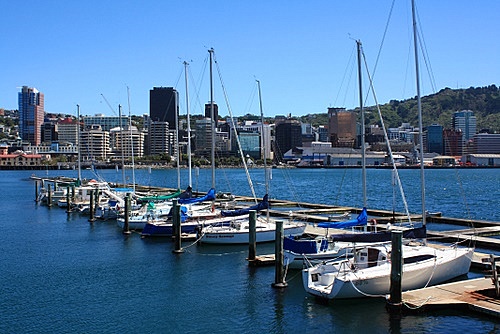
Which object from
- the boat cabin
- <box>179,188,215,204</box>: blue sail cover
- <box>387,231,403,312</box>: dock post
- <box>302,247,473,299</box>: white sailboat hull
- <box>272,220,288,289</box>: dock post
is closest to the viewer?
<box>387,231,403,312</box>: dock post

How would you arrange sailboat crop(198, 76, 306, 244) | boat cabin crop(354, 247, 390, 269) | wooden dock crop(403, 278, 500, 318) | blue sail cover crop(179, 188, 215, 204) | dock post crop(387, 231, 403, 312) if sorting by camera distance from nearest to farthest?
wooden dock crop(403, 278, 500, 318), dock post crop(387, 231, 403, 312), boat cabin crop(354, 247, 390, 269), sailboat crop(198, 76, 306, 244), blue sail cover crop(179, 188, 215, 204)

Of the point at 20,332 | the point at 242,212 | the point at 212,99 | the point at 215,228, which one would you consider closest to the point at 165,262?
the point at 215,228

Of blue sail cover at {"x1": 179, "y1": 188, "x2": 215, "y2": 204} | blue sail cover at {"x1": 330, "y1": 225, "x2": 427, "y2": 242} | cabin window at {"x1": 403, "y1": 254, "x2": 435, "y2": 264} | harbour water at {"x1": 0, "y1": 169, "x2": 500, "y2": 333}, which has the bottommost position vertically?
harbour water at {"x1": 0, "y1": 169, "x2": 500, "y2": 333}

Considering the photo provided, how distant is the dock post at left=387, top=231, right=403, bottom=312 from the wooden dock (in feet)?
1.07

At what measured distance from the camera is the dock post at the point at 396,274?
20.8m

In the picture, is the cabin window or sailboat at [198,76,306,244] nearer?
the cabin window

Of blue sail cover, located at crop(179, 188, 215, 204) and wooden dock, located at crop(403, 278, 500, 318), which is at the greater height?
blue sail cover, located at crop(179, 188, 215, 204)

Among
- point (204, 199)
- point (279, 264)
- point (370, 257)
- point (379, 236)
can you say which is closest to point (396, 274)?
point (370, 257)

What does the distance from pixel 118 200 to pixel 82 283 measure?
2484 cm

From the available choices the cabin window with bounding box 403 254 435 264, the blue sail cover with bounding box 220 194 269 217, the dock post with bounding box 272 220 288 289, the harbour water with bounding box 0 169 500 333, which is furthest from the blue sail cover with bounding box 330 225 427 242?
the blue sail cover with bounding box 220 194 269 217

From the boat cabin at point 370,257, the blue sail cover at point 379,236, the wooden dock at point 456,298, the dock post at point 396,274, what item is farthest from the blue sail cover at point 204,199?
the dock post at point 396,274

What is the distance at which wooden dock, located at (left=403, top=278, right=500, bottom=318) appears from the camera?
20.2m

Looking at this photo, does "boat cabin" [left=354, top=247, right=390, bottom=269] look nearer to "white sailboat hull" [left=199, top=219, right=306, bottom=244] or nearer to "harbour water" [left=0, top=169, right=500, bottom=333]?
"harbour water" [left=0, top=169, right=500, bottom=333]

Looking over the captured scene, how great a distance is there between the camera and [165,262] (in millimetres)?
31953
